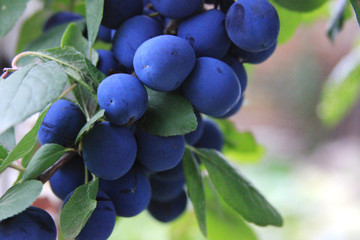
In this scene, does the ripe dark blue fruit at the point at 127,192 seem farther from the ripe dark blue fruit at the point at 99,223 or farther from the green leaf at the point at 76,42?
the green leaf at the point at 76,42

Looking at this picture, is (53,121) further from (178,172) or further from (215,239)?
(215,239)

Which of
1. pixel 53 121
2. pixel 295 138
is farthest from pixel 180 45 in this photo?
pixel 295 138

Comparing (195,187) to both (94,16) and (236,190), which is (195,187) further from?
(94,16)

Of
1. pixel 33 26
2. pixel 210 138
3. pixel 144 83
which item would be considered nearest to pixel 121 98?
pixel 144 83

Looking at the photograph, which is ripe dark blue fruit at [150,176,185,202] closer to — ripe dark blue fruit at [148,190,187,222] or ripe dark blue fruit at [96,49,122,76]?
ripe dark blue fruit at [148,190,187,222]

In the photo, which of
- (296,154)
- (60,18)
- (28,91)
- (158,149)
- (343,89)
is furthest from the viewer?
(296,154)

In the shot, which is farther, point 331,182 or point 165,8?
point 331,182
